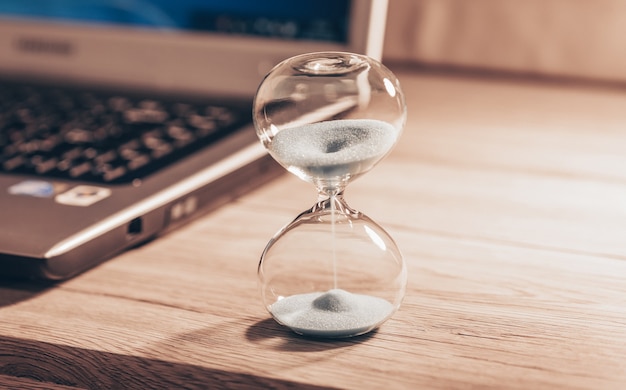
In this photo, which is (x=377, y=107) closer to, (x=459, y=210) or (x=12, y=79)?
(x=459, y=210)

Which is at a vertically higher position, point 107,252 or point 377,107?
point 377,107

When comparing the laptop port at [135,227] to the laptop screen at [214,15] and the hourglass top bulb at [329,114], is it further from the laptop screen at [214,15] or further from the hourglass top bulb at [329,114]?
the laptop screen at [214,15]

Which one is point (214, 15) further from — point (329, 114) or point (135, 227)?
point (329, 114)

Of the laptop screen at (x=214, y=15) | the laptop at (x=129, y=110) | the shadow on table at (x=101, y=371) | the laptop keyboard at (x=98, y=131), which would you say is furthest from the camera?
the laptop screen at (x=214, y=15)

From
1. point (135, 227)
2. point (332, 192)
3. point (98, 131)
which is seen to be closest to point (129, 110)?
point (98, 131)

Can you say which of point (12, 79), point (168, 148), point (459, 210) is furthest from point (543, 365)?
point (12, 79)

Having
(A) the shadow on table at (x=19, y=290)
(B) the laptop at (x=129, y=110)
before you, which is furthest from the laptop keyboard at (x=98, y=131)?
(A) the shadow on table at (x=19, y=290)

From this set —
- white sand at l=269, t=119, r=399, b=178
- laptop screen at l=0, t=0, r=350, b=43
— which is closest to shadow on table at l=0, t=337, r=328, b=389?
white sand at l=269, t=119, r=399, b=178

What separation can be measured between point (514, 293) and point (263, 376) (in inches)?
7.3

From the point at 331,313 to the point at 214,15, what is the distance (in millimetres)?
551

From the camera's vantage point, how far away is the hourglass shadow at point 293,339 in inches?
16.4

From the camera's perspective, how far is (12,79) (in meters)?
0.98

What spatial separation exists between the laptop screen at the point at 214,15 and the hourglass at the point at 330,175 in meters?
0.45

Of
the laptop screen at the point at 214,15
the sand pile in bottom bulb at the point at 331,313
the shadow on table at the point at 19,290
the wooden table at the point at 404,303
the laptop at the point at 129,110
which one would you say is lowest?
the shadow on table at the point at 19,290
